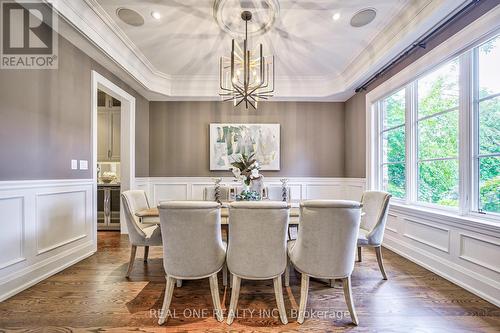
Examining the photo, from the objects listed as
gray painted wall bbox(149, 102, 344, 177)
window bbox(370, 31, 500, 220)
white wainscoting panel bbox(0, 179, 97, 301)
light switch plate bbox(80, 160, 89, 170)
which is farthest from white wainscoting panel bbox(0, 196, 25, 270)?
window bbox(370, 31, 500, 220)

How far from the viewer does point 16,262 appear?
208 cm

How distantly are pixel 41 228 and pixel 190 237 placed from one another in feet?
6.01

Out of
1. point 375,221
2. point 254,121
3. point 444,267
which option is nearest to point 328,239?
point 375,221

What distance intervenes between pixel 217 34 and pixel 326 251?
284 cm

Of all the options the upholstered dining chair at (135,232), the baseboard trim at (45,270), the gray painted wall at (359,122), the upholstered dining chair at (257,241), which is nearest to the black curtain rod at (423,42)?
the gray painted wall at (359,122)

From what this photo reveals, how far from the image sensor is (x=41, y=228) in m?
2.34

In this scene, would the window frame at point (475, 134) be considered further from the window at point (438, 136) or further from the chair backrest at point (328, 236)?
the chair backrest at point (328, 236)

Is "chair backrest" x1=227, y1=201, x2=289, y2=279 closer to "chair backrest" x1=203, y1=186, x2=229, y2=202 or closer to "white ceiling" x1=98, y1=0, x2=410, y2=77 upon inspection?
"chair backrest" x1=203, y1=186, x2=229, y2=202

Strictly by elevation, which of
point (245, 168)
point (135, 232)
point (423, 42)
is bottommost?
point (135, 232)

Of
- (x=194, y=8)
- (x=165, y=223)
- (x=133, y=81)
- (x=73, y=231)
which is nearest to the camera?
(x=165, y=223)

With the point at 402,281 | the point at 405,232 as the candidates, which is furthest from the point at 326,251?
the point at 405,232

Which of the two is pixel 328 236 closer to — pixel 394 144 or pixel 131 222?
pixel 131 222

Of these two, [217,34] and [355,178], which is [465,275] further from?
[217,34]

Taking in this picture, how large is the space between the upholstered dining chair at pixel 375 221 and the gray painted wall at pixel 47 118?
10.8ft
